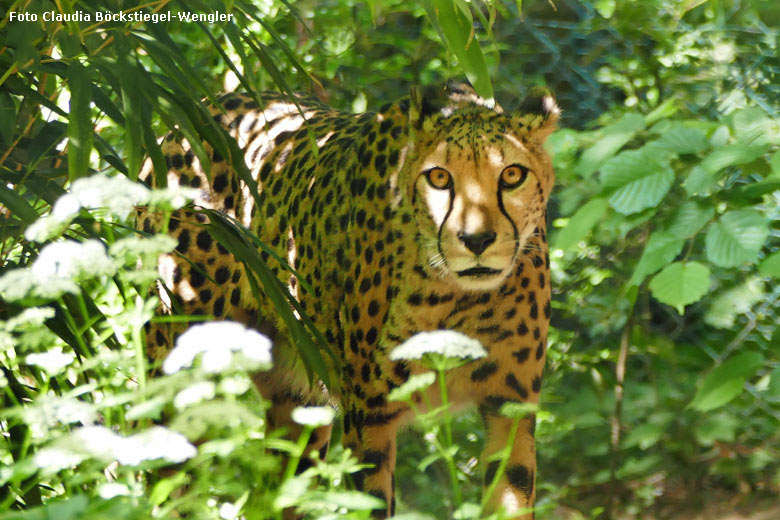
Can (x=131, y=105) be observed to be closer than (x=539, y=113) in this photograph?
Yes

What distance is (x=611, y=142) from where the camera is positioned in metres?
2.35

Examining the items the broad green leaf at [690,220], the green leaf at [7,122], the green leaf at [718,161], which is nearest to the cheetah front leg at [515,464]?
the broad green leaf at [690,220]

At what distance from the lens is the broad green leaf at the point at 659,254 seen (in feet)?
7.34

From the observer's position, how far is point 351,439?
102 inches

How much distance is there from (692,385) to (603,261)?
0.55 m

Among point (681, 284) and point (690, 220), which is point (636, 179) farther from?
point (681, 284)

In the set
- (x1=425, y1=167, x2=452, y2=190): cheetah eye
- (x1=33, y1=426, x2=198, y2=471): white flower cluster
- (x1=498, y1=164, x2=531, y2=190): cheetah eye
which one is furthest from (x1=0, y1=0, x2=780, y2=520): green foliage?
(x1=425, y1=167, x2=452, y2=190): cheetah eye

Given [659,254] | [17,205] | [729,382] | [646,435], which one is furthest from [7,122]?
[646,435]

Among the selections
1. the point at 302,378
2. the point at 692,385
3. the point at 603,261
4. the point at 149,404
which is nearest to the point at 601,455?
the point at 692,385

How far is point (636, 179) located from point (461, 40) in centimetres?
54

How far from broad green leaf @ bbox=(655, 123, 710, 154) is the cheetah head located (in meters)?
0.32

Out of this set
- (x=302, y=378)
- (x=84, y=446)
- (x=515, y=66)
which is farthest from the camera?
(x=515, y=66)

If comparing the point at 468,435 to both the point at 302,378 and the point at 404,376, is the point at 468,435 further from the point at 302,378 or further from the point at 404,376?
A: the point at 404,376

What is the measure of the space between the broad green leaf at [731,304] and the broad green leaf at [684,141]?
116 centimetres
